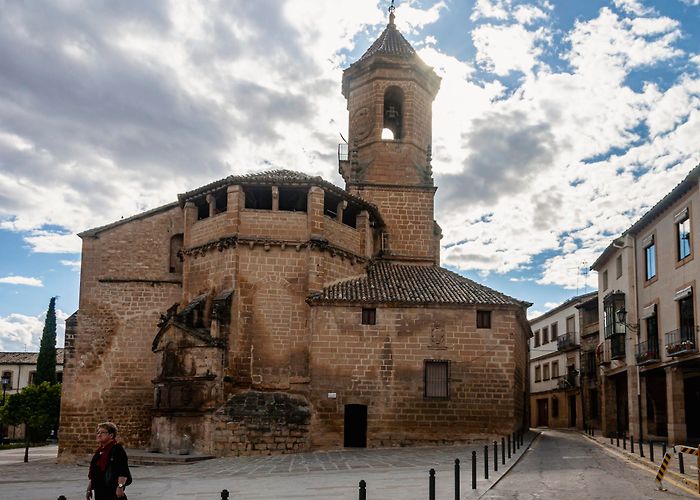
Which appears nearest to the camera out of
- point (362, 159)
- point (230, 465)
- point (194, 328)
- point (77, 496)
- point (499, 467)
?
point (77, 496)

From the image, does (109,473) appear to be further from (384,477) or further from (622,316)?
(622,316)

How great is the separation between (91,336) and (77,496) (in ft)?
44.7

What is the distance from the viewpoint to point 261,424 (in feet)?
77.9

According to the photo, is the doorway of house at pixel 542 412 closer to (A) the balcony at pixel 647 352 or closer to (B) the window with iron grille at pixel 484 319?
(A) the balcony at pixel 647 352

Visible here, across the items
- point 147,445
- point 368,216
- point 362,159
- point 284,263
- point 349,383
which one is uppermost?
point 362,159

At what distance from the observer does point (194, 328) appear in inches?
958

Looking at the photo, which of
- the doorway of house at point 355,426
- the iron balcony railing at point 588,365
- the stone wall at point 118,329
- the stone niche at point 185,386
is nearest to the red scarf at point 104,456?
the stone niche at point 185,386

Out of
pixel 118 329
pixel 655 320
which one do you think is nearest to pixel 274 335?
pixel 118 329

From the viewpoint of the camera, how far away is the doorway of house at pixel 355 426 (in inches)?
977

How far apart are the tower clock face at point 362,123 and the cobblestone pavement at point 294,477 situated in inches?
559

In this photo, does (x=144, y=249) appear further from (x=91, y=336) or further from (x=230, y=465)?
(x=230, y=465)

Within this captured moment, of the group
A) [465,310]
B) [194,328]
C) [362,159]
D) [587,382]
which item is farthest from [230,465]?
[587,382]

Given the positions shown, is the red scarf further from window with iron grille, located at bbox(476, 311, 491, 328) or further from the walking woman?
window with iron grille, located at bbox(476, 311, 491, 328)

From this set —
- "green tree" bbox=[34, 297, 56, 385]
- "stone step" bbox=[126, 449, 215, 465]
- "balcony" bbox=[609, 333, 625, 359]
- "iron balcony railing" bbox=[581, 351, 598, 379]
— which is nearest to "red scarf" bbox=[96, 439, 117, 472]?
"stone step" bbox=[126, 449, 215, 465]
